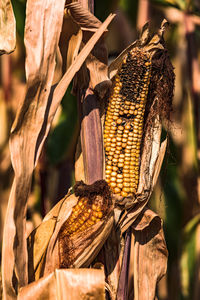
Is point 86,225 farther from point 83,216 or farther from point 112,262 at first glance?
point 112,262

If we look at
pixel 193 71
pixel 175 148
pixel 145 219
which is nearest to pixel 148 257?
pixel 145 219

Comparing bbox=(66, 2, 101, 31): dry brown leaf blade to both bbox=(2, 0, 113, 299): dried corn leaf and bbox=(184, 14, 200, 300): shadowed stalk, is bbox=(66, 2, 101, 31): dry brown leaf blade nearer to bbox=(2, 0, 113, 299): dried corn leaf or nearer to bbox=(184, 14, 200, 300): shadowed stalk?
bbox=(2, 0, 113, 299): dried corn leaf

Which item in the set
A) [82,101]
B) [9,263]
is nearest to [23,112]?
[82,101]

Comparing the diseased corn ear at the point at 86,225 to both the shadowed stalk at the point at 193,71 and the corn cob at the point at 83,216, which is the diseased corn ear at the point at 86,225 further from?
the shadowed stalk at the point at 193,71

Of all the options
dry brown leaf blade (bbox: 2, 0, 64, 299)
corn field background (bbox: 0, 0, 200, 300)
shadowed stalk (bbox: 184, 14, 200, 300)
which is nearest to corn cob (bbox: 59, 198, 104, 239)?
dry brown leaf blade (bbox: 2, 0, 64, 299)

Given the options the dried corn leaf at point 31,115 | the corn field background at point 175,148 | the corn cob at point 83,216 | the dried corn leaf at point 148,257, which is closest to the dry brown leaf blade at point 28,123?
the dried corn leaf at point 31,115

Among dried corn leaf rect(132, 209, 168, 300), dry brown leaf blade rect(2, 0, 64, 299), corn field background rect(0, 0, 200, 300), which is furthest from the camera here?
corn field background rect(0, 0, 200, 300)
